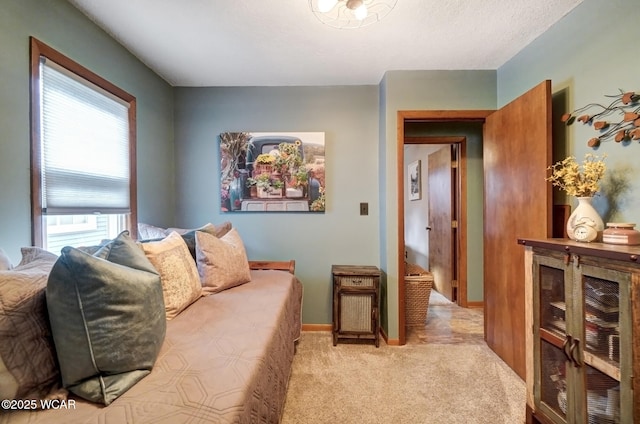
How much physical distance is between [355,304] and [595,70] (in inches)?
88.2

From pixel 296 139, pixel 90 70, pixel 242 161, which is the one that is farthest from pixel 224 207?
pixel 90 70

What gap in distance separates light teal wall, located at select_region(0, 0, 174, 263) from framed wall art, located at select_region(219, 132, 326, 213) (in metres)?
0.74

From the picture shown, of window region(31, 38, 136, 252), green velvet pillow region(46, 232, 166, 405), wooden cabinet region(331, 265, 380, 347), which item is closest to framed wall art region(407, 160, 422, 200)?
wooden cabinet region(331, 265, 380, 347)

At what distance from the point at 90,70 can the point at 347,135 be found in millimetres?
2034

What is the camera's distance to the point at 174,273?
1532 millimetres

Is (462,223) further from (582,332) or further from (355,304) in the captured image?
(582,332)

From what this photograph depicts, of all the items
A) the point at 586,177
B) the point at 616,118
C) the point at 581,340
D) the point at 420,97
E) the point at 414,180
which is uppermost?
the point at 420,97

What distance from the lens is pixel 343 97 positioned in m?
2.68

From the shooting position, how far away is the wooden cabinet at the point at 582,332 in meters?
1.00

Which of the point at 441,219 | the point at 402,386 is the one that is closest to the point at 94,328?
the point at 402,386

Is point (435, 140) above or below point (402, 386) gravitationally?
above

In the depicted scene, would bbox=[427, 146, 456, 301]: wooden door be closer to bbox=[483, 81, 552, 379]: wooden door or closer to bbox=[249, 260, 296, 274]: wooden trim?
bbox=[483, 81, 552, 379]: wooden door

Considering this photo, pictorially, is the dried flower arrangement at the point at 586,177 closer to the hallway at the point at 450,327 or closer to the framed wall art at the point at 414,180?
the hallway at the point at 450,327

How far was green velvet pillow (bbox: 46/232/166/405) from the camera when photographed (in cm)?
85
